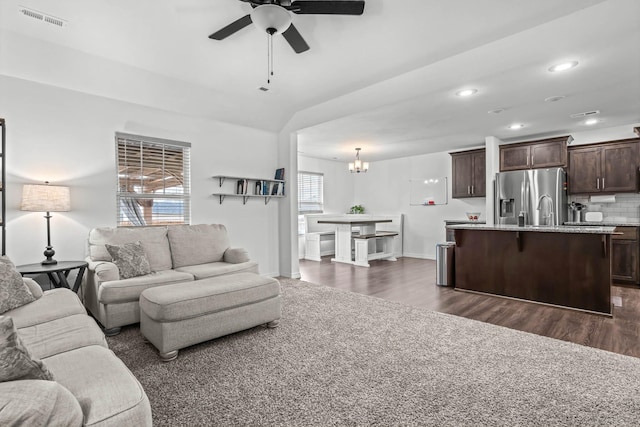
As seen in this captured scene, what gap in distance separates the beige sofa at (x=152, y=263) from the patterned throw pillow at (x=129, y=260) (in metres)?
0.09

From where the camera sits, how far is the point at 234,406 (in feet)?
6.04

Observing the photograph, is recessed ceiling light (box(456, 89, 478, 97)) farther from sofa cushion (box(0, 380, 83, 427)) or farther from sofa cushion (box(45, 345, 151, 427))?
sofa cushion (box(0, 380, 83, 427))

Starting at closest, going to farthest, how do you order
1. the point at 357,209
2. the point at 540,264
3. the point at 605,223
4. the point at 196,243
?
1. the point at 540,264
2. the point at 196,243
3. the point at 605,223
4. the point at 357,209

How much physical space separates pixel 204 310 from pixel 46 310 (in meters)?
1.00

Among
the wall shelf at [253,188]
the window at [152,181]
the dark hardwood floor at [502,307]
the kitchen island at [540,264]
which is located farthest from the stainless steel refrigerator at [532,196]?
the window at [152,181]

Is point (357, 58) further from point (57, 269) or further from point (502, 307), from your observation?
point (57, 269)

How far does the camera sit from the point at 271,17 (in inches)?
83.0

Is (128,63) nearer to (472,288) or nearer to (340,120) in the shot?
(340,120)

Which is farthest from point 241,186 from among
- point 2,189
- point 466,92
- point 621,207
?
point 621,207

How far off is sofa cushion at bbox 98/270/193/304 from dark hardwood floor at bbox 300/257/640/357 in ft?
8.01

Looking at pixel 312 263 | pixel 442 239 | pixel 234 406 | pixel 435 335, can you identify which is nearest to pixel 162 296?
pixel 234 406

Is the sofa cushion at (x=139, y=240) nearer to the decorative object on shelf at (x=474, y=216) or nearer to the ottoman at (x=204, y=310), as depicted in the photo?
the ottoman at (x=204, y=310)

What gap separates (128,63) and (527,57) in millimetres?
3928

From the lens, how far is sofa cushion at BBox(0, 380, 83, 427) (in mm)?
882
